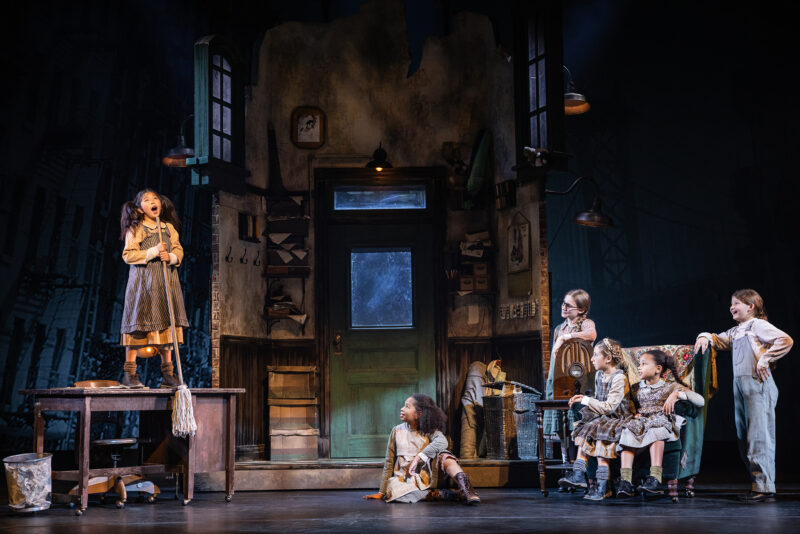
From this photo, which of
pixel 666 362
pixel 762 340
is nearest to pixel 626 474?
pixel 666 362

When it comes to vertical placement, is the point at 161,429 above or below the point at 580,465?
above

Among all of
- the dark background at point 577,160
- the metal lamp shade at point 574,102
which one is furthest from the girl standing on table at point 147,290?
the metal lamp shade at point 574,102

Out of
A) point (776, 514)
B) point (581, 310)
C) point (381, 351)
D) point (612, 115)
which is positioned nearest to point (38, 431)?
point (381, 351)

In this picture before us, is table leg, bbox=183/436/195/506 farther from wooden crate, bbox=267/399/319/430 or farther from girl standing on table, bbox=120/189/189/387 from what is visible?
wooden crate, bbox=267/399/319/430

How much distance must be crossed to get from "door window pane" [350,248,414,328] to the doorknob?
18 centimetres

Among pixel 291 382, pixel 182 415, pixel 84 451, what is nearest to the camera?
pixel 84 451

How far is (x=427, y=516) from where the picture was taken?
5660 millimetres

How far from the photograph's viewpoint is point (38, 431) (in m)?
6.24

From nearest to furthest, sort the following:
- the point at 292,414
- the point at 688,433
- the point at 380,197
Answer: the point at 688,433, the point at 292,414, the point at 380,197

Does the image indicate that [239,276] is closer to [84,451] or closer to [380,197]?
[380,197]

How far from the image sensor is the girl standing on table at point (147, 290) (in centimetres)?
658

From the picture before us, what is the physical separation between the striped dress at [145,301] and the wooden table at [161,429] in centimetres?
46

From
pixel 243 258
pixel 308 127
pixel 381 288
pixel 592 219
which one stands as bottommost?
pixel 381 288

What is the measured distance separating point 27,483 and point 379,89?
214 inches
